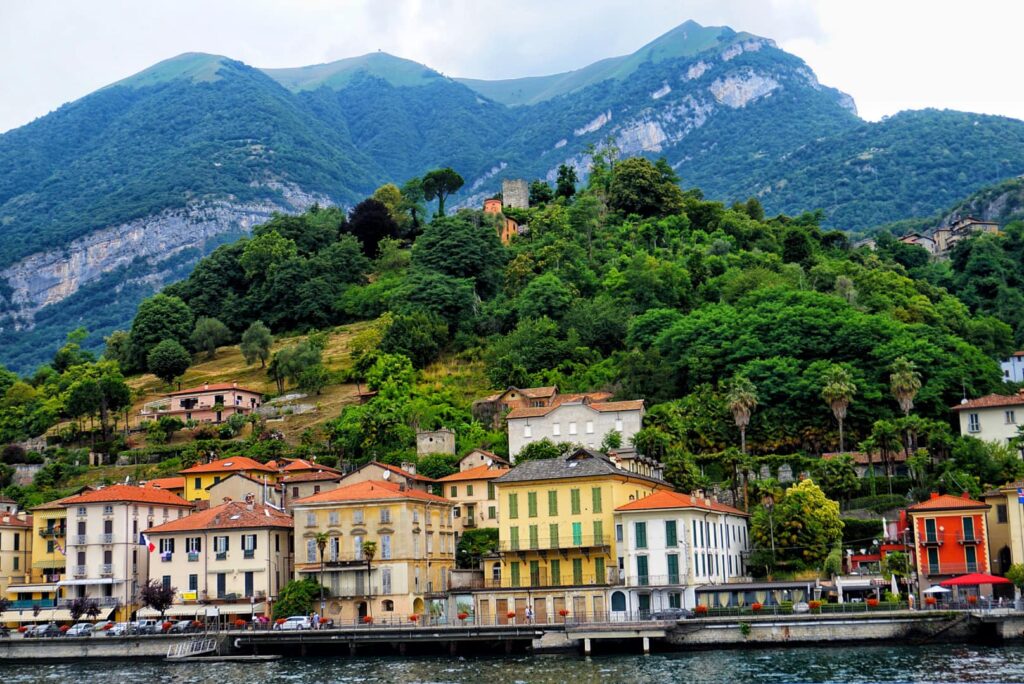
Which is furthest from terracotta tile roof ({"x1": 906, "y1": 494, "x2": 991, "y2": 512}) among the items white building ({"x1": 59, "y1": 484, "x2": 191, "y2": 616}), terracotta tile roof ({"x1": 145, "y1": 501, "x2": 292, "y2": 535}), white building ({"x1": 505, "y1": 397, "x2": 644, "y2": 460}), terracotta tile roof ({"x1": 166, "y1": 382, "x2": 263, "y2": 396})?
terracotta tile roof ({"x1": 166, "y1": 382, "x2": 263, "y2": 396})

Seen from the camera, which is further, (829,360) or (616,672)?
(829,360)

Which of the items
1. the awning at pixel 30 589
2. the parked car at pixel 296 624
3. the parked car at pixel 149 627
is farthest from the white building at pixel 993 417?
the awning at pixel 30 589

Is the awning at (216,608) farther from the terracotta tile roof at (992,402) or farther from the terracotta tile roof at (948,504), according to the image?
the terracotta tile roof at (992,402)

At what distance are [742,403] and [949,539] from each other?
23.7m

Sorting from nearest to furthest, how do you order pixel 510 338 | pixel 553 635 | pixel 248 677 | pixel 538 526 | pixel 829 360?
pixel 248 677
pixel 553 635
pixel 538 526
pixel 829 360
pixel 510 338

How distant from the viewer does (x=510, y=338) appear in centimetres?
11856

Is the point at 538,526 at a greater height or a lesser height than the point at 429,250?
lesser

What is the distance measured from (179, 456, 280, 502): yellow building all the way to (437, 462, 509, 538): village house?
14125mm

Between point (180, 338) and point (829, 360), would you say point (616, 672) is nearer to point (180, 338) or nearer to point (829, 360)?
point (829, 360)

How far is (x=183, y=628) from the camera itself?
73.1 metres

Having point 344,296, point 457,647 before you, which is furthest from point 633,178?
point 457,647

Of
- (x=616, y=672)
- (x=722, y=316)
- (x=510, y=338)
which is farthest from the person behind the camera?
(x=510, y=338)

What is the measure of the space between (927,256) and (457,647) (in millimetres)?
108677

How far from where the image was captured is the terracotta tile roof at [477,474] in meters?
85.8
